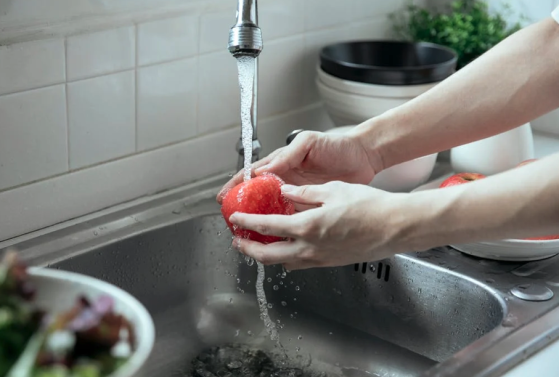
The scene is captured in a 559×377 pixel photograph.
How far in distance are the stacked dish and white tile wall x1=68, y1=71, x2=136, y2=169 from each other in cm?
39

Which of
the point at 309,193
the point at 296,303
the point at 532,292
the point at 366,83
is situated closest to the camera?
the point at 309,193

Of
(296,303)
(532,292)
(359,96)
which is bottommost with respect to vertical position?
(296,303)

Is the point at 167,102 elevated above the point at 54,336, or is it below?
below

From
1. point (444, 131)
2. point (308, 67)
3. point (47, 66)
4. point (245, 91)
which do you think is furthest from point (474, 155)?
point (47, 66)

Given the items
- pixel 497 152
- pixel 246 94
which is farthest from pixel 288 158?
pixel 497 152

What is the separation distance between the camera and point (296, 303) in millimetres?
1371

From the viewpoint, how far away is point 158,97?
1.34 m

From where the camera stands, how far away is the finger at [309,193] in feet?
3.23

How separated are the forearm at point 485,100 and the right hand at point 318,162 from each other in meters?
0.03

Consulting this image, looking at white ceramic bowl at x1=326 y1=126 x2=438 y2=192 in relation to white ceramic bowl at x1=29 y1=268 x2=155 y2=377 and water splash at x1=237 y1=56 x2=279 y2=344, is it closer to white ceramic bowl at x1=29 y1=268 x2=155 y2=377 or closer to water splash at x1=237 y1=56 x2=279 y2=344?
water splash at x1=237 y1=56 x2=279 y2=344

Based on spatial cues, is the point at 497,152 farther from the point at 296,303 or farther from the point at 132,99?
the point at 132,99

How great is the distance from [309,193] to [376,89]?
0.51m

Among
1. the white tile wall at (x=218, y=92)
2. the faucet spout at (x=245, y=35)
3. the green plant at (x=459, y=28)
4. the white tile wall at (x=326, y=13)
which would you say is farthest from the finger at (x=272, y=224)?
the green plant at (x=459, y=28)

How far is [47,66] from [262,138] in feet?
1.62
